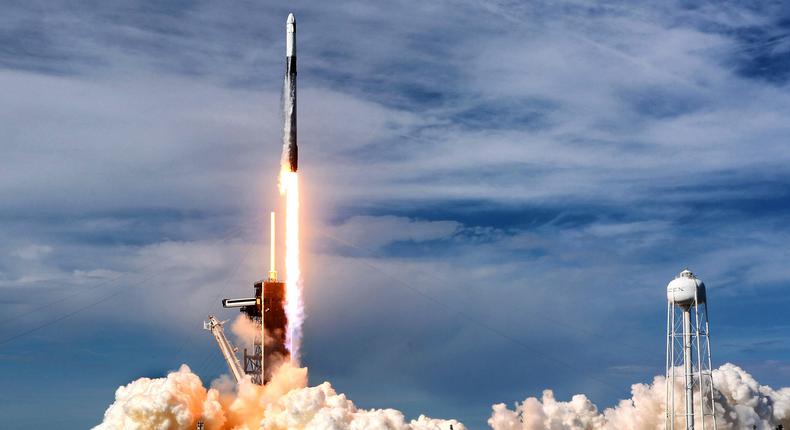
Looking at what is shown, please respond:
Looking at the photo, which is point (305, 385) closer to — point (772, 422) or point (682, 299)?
point (682, 299)

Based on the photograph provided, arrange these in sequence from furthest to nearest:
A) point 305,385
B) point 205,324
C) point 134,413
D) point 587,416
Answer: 1. point 587,416
2. point 205,324
3. point 305,385
4. point 134,413

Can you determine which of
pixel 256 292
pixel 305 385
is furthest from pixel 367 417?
pixel 256 292

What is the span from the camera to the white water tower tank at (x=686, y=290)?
139375 millimetres

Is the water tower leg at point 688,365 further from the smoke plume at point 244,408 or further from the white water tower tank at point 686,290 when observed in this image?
the smoke plume at point 244,408

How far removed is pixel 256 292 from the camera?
143625 millimetres

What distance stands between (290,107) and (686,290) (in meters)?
49.9

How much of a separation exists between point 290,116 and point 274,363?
28644 millimetres

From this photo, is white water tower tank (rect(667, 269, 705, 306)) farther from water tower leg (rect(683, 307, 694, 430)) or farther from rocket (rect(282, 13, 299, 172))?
rocket (rect(282, 13, 299, 172))

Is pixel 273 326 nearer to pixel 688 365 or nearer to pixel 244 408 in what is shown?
pixel 244 408

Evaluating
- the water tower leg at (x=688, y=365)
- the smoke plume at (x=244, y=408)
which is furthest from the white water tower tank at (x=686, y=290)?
the smoke plume at (x=244, y=408)

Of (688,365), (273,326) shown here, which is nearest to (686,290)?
(688,365)

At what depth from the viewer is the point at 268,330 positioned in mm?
141500

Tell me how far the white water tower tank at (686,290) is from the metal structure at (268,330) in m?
44.9

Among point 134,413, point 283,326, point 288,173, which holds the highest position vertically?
point 288,173
